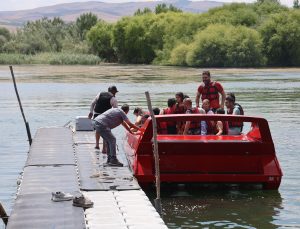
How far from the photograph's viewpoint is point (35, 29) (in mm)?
148250

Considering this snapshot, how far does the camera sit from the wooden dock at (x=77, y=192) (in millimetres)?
10148

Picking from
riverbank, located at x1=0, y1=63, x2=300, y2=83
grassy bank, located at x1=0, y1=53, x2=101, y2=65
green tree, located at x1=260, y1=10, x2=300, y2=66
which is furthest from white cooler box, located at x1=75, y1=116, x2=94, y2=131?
green tree, located at x1=260, y1=10, x2=300, y2=66

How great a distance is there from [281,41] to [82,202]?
9890 centimetres

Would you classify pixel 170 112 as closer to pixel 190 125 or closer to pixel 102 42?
A: pixel 190 125

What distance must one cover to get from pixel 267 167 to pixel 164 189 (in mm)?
1900

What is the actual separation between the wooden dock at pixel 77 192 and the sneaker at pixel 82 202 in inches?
3.5

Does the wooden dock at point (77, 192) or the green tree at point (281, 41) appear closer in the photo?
the wooden dock at point (77, 192)

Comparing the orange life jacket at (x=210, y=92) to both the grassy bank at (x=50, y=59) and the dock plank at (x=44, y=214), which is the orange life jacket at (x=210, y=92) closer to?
the dock plank at (x=44, y=214)

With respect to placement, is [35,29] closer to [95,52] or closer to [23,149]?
[95,52]

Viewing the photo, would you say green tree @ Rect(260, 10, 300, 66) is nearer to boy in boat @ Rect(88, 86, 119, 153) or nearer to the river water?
the river water

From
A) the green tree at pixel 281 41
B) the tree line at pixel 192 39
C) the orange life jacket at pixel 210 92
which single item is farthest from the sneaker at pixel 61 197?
the green tree at pixel 281 41

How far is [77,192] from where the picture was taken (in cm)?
1212

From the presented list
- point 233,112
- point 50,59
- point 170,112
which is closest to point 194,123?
point 170,112

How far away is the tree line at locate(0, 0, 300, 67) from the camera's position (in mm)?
105062
